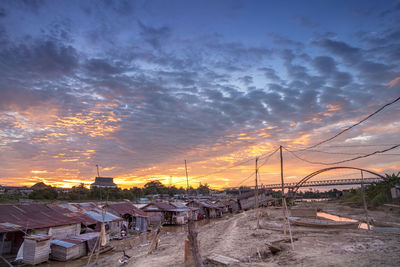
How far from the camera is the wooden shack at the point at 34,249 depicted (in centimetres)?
1630

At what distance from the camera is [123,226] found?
30.1m

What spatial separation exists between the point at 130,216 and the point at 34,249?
1636 cm

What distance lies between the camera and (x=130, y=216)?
32.2 meters

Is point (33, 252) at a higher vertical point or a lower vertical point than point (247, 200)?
higher

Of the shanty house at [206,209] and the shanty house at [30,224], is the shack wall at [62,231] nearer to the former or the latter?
the shanty house at [30,224]

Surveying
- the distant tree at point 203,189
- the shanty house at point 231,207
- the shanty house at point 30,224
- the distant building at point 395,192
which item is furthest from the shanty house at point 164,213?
the distant tree at point 203,189

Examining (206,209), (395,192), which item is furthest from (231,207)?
(395,192)

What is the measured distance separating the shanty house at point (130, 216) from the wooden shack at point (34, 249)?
44.8 feet

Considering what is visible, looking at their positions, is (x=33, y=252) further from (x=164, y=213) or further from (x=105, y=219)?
(x=164, y=213)

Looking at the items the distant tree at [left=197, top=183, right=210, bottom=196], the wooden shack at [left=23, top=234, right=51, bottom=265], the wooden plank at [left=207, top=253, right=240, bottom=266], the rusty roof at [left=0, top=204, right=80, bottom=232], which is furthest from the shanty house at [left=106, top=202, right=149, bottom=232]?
the distant tree at [left=197, top=183, right=210, bottom=196]

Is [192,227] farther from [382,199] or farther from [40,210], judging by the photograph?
[382,199]

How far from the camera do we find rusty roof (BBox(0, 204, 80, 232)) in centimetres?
1739

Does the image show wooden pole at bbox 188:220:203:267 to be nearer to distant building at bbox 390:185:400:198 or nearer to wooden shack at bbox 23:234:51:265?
wooden shack at bbox 23:234:51:265

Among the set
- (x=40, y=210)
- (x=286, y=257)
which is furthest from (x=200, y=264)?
(x=40, y=210)
